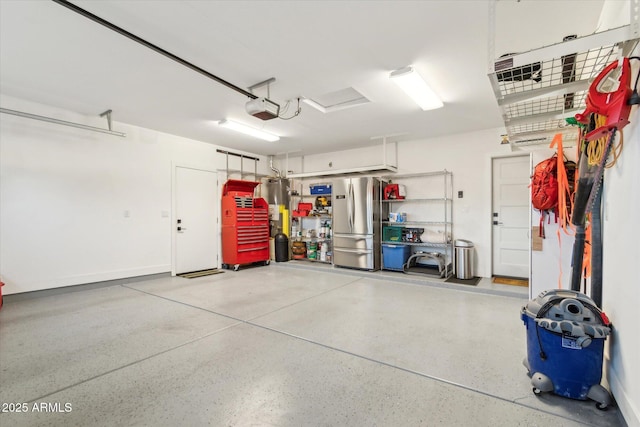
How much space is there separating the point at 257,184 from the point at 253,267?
78.9 inches

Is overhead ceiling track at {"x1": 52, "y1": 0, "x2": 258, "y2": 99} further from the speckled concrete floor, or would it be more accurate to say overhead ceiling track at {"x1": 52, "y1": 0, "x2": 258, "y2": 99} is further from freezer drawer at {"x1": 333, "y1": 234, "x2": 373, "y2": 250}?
freezer drawer at {"x1": 333, "y1": 234, "x2": 373, "y2": 250}

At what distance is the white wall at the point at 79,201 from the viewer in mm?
3873

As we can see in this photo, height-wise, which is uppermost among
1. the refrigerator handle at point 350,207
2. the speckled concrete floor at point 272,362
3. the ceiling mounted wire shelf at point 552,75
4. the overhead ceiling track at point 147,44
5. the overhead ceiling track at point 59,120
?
the overhead ceiling track at point 147,44

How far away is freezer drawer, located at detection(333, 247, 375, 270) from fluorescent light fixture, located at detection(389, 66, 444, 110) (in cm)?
294

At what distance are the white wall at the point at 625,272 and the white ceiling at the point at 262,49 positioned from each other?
1233 millimetres

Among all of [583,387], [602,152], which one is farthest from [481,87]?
[583,387]

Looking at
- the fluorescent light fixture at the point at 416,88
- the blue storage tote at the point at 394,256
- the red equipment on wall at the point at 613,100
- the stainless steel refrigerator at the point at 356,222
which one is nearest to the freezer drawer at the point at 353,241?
the stainless steel refrigerator at the point at 356,222

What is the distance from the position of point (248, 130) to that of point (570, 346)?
500cm

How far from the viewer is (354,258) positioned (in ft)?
19.3

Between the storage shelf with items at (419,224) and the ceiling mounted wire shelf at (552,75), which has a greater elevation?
the ceiling mounted wire shelf at (552,75)

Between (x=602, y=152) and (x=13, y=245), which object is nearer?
(x=602, y=152)

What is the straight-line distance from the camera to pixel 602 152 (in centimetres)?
182

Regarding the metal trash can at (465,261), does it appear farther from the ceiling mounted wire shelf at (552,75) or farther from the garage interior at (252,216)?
the ceiling mounted wire shelf at (552,75)

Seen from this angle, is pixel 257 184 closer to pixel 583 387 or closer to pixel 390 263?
pixel 390 263
